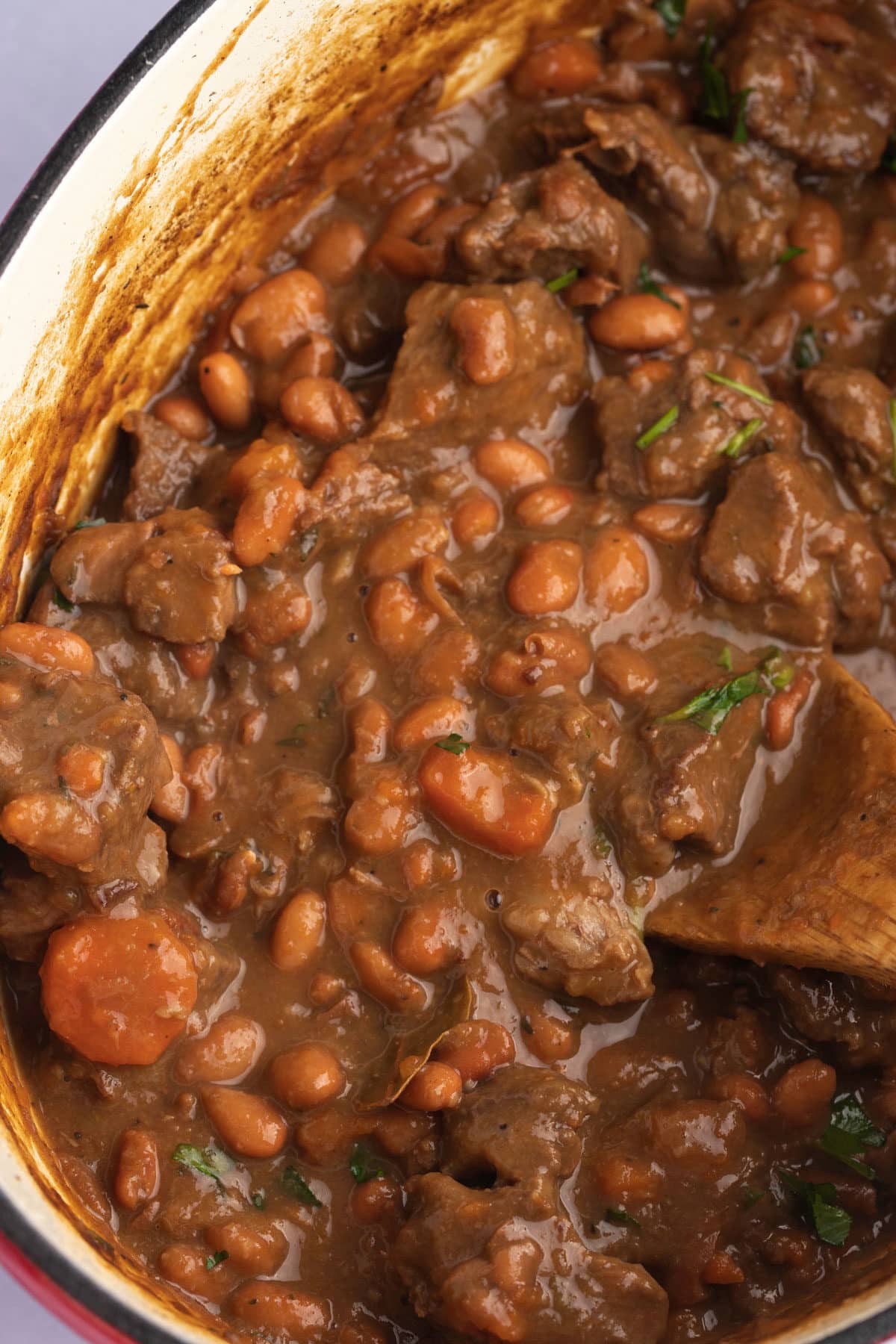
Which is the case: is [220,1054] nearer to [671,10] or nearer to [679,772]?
[679,772]

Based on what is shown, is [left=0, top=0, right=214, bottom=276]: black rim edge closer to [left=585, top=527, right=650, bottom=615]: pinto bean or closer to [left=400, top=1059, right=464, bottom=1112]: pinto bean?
[left=585, top=527, right=650, bottom=615]: pinto bean

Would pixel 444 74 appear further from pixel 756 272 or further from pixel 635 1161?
pixel 635 1161

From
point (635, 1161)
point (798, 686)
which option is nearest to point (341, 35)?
point (798, 686)

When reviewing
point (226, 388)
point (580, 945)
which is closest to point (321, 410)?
point (226, 388)

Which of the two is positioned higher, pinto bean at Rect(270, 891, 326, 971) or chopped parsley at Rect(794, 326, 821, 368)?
Answer: pinto bean at Rect(270, 891, 326, 971)

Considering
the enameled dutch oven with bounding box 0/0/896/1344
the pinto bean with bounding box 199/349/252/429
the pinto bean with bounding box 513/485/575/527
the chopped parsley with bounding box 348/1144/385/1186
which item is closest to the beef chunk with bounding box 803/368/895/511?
the pinto bean with bounding box 513/485/575/527

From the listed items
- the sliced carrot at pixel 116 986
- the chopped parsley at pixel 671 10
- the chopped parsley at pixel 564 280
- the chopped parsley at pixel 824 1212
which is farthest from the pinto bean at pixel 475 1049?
the chopped parsley at pixel 671 10

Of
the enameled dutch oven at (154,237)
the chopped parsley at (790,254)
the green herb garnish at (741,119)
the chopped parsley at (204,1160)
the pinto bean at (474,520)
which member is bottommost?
the chopped parsley at (204,1160)

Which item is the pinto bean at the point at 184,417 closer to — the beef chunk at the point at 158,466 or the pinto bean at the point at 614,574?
the beef chunk at the point at 158,466
